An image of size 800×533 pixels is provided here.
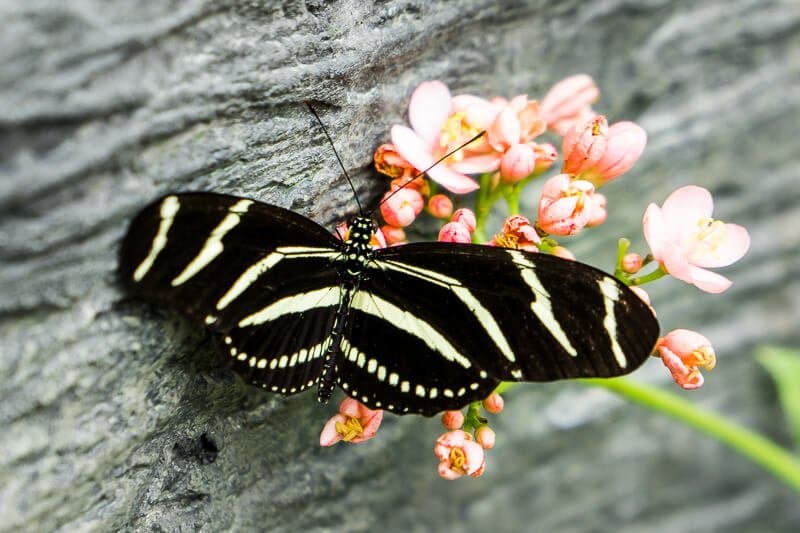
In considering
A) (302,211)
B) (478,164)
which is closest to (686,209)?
(478,164)

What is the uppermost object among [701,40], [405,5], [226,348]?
[701,40]

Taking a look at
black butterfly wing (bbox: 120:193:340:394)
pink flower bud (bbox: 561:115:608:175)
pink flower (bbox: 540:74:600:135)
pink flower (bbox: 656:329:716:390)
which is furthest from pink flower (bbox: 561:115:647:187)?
black butterfly wing (bbox: 120:193:340:394)

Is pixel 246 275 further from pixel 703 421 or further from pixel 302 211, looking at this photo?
pixel 703 421

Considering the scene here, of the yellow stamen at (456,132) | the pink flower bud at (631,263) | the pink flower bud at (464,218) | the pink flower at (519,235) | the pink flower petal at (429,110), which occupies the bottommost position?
the pink flower bud at (631,263)

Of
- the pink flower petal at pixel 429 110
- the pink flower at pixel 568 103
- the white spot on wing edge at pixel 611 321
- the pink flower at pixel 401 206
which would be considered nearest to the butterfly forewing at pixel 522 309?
the white spot on wing edge at pixel 611 321

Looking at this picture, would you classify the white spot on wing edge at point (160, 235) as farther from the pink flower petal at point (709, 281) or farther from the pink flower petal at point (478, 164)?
the pink flower petal at point (709, 281)

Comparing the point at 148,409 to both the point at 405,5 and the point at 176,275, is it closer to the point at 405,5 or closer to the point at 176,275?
the point at 176,275

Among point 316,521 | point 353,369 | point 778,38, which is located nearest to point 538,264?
point 353,369
